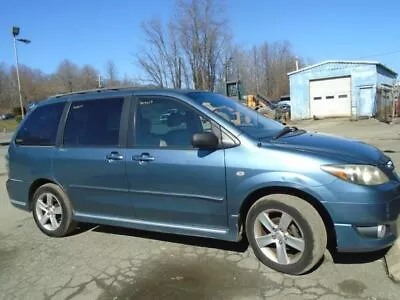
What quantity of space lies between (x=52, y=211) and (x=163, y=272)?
210 cm

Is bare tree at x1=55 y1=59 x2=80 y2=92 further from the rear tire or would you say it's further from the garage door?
the rear tire

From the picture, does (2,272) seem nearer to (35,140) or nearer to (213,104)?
(35,140)

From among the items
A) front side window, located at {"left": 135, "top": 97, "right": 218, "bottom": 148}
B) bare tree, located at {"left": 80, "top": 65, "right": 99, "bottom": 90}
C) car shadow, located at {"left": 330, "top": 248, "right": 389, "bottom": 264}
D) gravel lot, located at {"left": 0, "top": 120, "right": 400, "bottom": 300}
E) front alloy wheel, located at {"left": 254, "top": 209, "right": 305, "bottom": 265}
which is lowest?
gravel lot, located at {"left": 0, "top": 120, "right": 400, "bottom": 300}

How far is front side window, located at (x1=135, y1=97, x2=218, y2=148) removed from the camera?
437 cm

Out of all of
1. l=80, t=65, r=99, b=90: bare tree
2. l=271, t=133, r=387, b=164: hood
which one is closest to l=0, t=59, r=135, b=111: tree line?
l=80, t=65, r=99, b=90: bare tree

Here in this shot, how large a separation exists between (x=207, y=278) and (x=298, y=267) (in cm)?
86

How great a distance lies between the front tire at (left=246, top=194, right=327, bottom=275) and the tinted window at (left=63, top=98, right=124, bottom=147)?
72.8 inches

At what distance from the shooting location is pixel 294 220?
386cm

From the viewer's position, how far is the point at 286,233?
13.0 feet

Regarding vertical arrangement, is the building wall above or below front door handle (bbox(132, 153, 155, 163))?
above

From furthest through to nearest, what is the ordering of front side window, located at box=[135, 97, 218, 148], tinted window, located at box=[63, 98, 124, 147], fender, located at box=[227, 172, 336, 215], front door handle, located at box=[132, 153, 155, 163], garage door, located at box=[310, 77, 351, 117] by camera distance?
1. garage door, located at box=[310, 77, 351, 117]
2. tinted window, located at box=[63, 98, 124, 147]
3. front door handle, located at box=[132, 153, 155, 163]
4. front side window, located at box=[135, 97, 218, 148]
5. fender, located at box=[227, 172, 336, 215]

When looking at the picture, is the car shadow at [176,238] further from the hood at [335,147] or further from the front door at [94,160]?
the hood at [335,147]

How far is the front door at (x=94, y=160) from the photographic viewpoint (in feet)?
15.7

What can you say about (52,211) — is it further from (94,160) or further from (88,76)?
(88,76)
